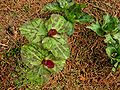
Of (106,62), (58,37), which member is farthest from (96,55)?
(58,37)

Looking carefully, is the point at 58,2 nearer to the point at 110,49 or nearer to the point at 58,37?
the point at 58,37

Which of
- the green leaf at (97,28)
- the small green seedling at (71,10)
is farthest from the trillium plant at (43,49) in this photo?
the green leaf at (97,28)

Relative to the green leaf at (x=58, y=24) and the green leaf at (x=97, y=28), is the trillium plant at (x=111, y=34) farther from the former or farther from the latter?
the green leaf at (x=58, y=24)

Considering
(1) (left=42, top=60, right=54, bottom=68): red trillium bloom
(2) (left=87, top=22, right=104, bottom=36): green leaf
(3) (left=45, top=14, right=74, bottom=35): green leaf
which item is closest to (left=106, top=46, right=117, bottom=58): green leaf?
(2) (left=87, top=22, right=104, bottom=36): green leaf

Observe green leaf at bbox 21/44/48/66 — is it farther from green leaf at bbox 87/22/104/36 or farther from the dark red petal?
green leaf at bbox 87/22/104/36

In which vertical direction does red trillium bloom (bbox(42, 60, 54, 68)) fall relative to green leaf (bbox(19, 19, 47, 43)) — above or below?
below
